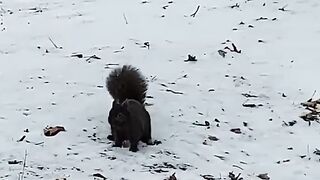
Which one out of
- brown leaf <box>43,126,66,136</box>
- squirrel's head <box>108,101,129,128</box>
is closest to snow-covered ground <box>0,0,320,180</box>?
brown leaf <box>43,126,66,136</box>

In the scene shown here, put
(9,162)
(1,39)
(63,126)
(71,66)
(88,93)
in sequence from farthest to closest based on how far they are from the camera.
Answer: (1,39), (71,66), (88,93), (63,126), (9,162)

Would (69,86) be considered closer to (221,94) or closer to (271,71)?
(221,94)

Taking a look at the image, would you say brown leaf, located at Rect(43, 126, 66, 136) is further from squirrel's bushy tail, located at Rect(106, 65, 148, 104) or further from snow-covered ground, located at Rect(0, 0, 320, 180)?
squirrel's bushy tail, located at Rect(106, 65, 148, 104)

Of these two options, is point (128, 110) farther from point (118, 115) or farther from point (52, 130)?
point (52, 130)

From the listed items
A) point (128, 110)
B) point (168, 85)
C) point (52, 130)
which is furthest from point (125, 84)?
point (168, 85)

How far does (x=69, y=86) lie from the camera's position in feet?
21.8

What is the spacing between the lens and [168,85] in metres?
7.03

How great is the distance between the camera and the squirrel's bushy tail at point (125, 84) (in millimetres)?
5613

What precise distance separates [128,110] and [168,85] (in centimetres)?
197

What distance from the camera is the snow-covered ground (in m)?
4.97

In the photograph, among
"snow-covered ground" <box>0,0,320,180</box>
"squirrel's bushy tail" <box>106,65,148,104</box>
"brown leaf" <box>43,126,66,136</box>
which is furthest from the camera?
"squirrel's bushy tail" <box>106,65,148,104</box>

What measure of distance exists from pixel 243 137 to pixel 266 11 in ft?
15.8

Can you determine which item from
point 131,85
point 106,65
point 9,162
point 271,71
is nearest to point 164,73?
point 106,65

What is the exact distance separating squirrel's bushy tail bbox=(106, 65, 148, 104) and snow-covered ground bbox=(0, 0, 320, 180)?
30 cm
